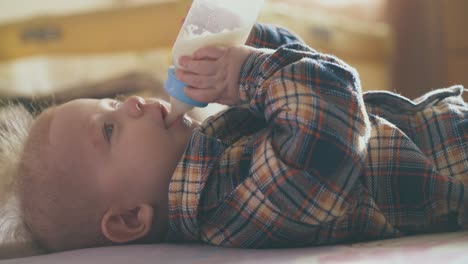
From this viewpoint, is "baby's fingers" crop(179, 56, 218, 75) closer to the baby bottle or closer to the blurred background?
Result: the baby bottle

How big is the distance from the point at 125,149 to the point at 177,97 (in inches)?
4.3

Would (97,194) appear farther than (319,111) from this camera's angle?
Yes

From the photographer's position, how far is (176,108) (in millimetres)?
884

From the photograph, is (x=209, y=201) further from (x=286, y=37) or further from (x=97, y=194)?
(x=286, y=37)

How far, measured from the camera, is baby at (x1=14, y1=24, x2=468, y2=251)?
0.77 meters

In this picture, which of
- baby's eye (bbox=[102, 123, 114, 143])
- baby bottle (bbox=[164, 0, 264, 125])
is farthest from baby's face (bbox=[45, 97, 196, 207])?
baby bottle (bbox=[164, 0, 264, 125])

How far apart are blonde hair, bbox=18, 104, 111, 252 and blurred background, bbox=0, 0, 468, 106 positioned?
108 cm

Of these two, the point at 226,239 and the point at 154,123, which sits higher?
the point at 154,123

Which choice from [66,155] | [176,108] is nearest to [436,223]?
[176,108]

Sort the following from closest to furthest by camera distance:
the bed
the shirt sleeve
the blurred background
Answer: the bed → the shirt sleeve → the blurred background

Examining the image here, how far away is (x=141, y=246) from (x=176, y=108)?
0.19 meters

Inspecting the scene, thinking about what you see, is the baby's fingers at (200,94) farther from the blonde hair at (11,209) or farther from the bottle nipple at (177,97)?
the blonde hair at (11,209)

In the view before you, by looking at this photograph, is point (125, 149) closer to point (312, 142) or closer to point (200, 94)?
point (200, 94)

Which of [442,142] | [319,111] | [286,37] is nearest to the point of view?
[319,111]
